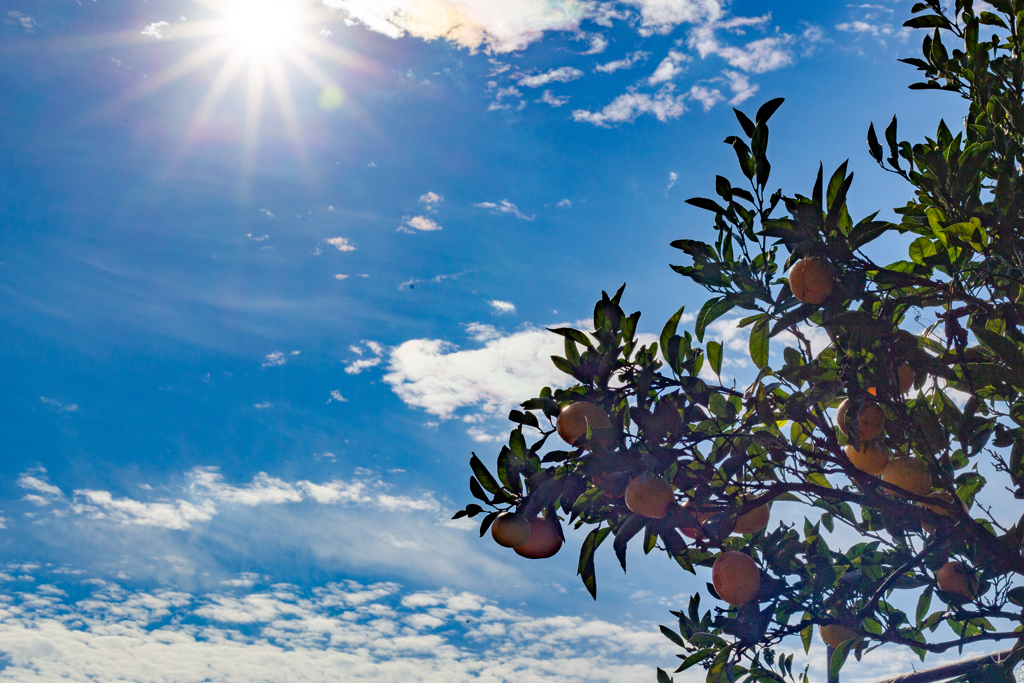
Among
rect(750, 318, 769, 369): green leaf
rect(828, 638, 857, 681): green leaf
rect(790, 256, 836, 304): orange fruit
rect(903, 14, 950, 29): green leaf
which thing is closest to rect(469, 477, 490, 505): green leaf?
rect(750, 318, 769, 369): green leaf

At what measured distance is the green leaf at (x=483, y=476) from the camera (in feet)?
7.59

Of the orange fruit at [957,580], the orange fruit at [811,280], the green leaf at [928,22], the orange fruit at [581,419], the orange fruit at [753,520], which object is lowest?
the orange fruit at [957,580]

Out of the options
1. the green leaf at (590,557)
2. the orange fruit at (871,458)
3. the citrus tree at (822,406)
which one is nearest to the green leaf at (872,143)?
the citrus tree at (822,406)

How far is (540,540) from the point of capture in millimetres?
2273

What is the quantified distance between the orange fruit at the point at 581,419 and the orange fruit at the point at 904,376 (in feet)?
3.17

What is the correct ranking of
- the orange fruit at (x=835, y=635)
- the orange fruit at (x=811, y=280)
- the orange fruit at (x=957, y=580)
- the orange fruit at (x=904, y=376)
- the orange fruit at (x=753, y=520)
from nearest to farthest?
1. the orange fruit at (x=811, y=280)
2. the orange fruit at (x=904, y=376)
3. the orange fruit at (x=957, y=580)
4. the orange fruit at (x=753, y=520)
5. the orange fruit at (x=835, y=635)

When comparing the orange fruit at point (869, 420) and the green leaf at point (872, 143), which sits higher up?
the green leaf at point (872, 143)

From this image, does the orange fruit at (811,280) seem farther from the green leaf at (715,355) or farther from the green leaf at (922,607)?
the green leaf at (922,607)

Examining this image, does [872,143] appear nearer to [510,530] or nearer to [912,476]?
[912,476]

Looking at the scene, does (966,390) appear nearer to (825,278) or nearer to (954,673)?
(825,278)

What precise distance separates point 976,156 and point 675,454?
4.66 ft

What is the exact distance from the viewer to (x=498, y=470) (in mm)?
2316

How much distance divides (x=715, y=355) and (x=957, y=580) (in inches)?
46.1

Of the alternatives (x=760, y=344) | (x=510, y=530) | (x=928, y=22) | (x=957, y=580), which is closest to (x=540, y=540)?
(x=510, y=530)
